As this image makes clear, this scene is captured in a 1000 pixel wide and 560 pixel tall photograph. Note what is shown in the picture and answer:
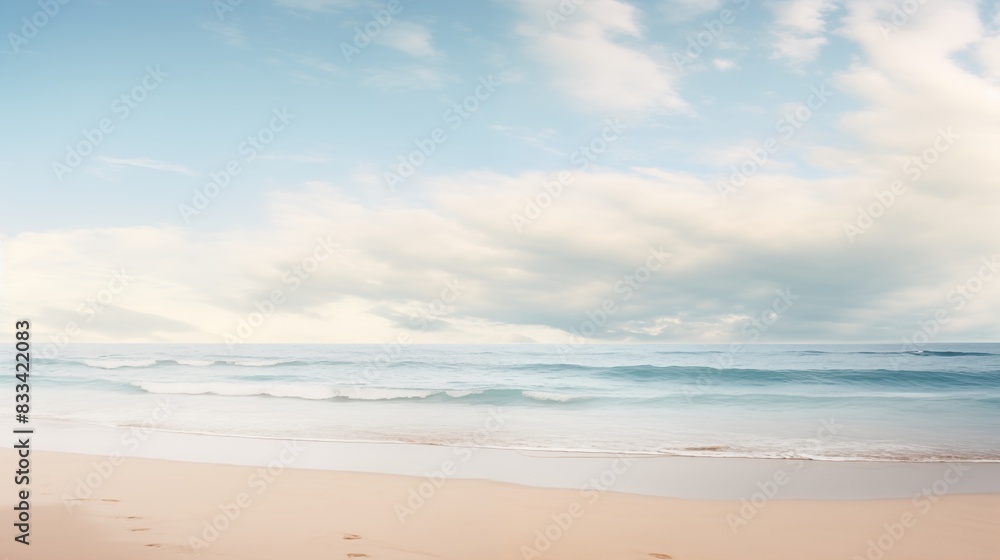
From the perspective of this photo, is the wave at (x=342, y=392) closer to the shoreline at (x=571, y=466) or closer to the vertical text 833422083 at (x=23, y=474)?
the shoreline at (x=571, y=466)

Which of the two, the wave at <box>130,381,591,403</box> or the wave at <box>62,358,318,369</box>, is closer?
the wave at <box>130,381,591,403</box>

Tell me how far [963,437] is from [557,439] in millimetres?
8307

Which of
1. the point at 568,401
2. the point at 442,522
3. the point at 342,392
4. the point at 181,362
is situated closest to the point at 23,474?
the point at 442,522

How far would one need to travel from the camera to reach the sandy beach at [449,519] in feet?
17.7

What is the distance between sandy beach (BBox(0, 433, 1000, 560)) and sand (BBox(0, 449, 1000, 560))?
0.02 metres

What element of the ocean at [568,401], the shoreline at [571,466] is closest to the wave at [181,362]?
the ocean at [568,401]

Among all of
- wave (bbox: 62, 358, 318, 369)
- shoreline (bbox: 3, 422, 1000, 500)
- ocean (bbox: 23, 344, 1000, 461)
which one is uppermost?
wave (bbox: 62, 358, 318, 369)

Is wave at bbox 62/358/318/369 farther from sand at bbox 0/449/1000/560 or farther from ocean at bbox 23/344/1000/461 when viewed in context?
sand at bbox 0/449/1000/560

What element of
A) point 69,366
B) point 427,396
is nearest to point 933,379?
point 427,396

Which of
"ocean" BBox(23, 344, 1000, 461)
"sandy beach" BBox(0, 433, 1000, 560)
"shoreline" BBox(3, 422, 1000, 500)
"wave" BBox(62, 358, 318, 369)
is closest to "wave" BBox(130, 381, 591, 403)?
"ocean" BBox(23, 344, 1000, 461)

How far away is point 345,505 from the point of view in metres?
6.70

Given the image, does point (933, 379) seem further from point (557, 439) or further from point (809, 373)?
point (557, 439)

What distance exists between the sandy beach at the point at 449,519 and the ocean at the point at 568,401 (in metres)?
2.94

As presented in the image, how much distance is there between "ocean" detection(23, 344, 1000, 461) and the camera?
11664 mm
